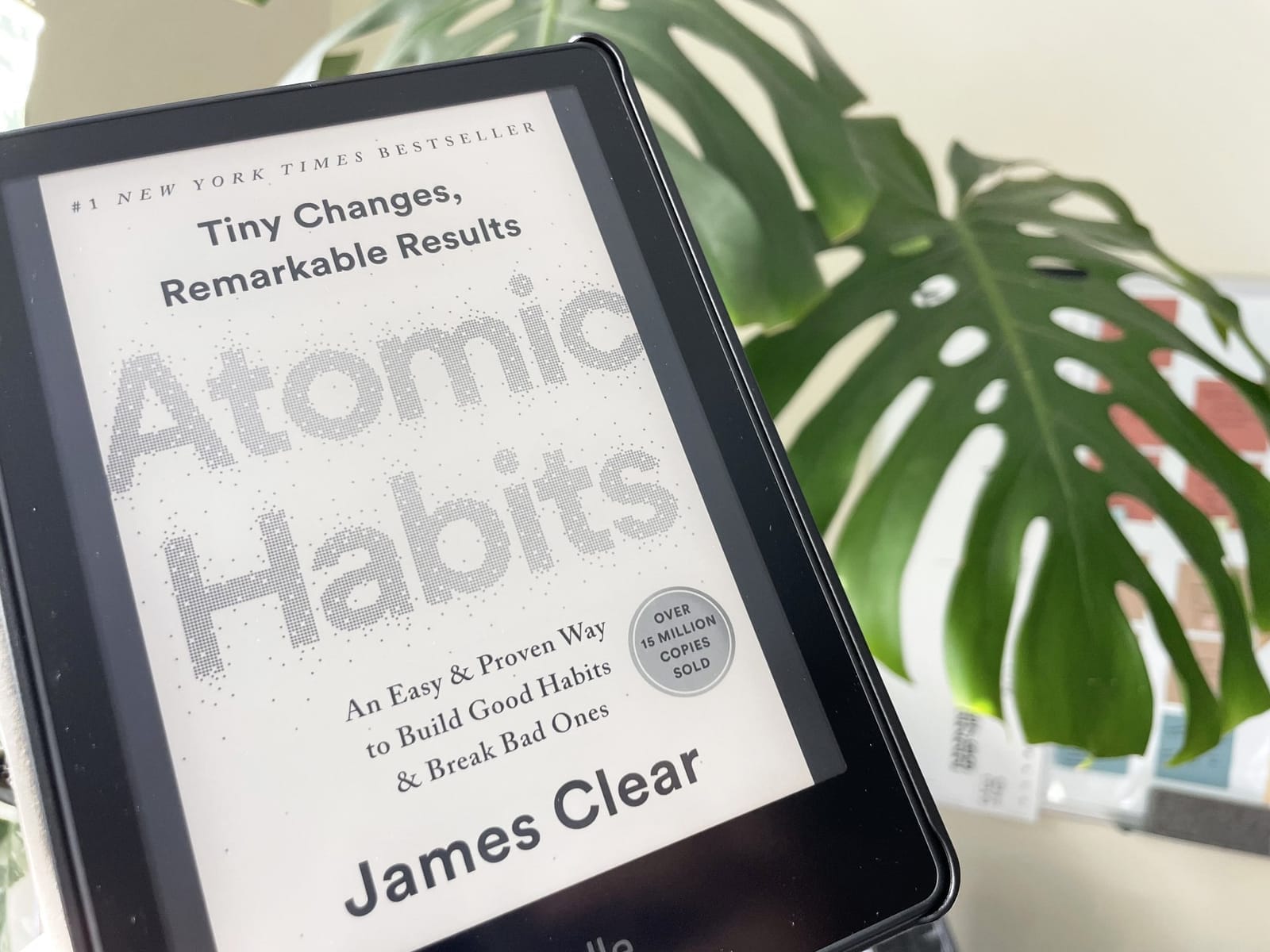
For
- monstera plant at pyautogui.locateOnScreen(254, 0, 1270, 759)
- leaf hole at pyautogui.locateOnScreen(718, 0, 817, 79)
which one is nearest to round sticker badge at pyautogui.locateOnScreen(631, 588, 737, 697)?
monstera plant at pyautogui.locateOnScreen(254, 0, 1270, 759)

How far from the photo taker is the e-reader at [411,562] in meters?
0.28

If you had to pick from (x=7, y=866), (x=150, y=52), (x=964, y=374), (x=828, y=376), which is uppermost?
(x=150, y=52)

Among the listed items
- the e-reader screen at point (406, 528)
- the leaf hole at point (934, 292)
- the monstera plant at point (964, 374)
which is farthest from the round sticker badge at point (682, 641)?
the leaf hole at point (934, 292)

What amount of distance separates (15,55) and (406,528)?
1.31 feet

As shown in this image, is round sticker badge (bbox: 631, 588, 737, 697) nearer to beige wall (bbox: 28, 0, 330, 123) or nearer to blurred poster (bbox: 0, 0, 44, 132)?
blurred poster (bbox: 0, 0, 44, 132)

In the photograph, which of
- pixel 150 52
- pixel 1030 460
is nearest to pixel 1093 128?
pixel 1030 460

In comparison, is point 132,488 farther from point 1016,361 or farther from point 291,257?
point 1016,361

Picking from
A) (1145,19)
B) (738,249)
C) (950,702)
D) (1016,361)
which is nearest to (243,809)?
(738,249)

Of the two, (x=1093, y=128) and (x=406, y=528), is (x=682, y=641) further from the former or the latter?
(x=1093, y=128)

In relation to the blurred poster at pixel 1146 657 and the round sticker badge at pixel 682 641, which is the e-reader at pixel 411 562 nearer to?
the round sticker badge at pixel 682 641

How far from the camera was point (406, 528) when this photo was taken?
0.32 m

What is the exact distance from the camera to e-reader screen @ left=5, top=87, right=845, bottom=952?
0.94 feet

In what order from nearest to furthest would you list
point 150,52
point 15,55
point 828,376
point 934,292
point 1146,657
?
point 15,55 < point 934,292 < point 150,52 < point 1146,657 < point 828,376

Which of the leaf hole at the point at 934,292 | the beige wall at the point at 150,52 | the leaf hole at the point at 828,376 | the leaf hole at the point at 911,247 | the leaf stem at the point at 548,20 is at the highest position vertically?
the beige wall at the point at 150,52
